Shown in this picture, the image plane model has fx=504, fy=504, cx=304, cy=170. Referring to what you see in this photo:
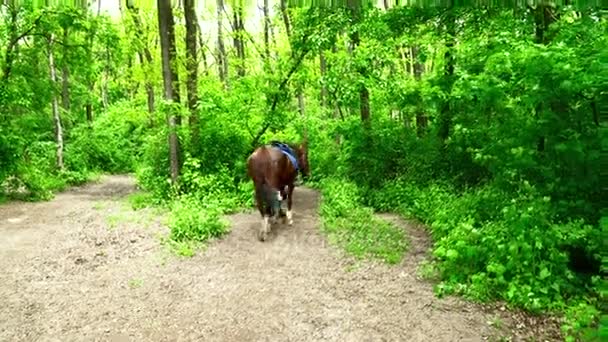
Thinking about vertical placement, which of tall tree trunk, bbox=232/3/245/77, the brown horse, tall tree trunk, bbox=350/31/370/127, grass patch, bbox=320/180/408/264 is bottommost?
grass patch, bbox=320/180/408/264

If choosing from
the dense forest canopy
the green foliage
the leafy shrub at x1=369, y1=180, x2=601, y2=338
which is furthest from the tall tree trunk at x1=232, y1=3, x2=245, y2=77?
the leafy shrub at x1=369, y1=180, x2=601, y2=338

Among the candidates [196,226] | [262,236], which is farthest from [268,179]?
[196,226]

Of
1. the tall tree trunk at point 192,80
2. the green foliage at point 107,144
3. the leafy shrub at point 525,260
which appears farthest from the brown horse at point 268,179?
the green foliage at point 107,144

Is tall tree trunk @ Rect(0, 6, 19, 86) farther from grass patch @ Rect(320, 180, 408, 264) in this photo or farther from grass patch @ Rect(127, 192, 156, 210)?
grass patch @ Rect(320, 180, 408, 264)

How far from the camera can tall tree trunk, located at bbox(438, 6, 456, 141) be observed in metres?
8.91

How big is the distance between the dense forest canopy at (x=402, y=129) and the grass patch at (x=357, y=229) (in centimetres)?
6

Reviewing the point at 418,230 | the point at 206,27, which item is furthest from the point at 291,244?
the point at 206,27

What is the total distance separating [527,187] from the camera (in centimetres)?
679

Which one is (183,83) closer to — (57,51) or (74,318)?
(57,51)

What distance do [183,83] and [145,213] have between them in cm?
388

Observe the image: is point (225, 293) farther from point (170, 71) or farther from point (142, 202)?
point (170, 71)

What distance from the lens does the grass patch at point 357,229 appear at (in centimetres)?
823

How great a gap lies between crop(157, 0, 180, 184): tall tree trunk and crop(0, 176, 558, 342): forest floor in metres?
2.84

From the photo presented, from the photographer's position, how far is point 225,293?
263 inches
